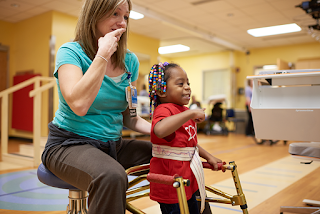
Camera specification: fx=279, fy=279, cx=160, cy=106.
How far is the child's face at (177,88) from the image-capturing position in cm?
124

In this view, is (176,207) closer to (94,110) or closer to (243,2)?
(94,110)

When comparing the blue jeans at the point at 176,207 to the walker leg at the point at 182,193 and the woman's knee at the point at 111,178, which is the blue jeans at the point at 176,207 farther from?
the woman's knee at the point at 111,178

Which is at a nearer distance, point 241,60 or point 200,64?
point 241,60

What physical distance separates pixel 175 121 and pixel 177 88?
9.3 inches

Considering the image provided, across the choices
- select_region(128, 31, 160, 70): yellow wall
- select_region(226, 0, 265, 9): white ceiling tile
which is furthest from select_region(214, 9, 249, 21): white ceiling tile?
select_region(128, 31, 160, 70): yellow wall

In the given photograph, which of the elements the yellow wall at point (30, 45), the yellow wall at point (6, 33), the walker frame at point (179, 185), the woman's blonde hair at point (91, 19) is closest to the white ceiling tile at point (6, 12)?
the yellow wall at point (30, 45)

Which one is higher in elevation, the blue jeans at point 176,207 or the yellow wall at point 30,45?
the yellow wall at point 30,45

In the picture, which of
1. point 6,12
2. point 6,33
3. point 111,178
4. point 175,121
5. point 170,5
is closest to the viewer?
point 111,178

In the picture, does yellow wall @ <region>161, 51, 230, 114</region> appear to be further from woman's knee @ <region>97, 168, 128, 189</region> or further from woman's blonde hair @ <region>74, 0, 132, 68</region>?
woman's knee @ <region>97, 168, 128, 189</region>

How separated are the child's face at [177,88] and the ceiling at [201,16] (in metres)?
4.99

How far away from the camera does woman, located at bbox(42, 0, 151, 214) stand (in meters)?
0.90

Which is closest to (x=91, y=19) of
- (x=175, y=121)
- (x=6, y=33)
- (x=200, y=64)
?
(x=175, y=121)

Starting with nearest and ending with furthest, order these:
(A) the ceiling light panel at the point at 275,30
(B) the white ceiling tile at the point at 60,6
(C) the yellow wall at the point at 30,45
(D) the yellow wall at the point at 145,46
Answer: (B) the white ceiling tile at the point at 60,6 → (C) the yellow wall at the point at 30,45 → (A) the ceiling light panel at the point at 275,30 → (D) the yellow wall at the point at 145,46

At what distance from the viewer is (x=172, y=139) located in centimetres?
116
